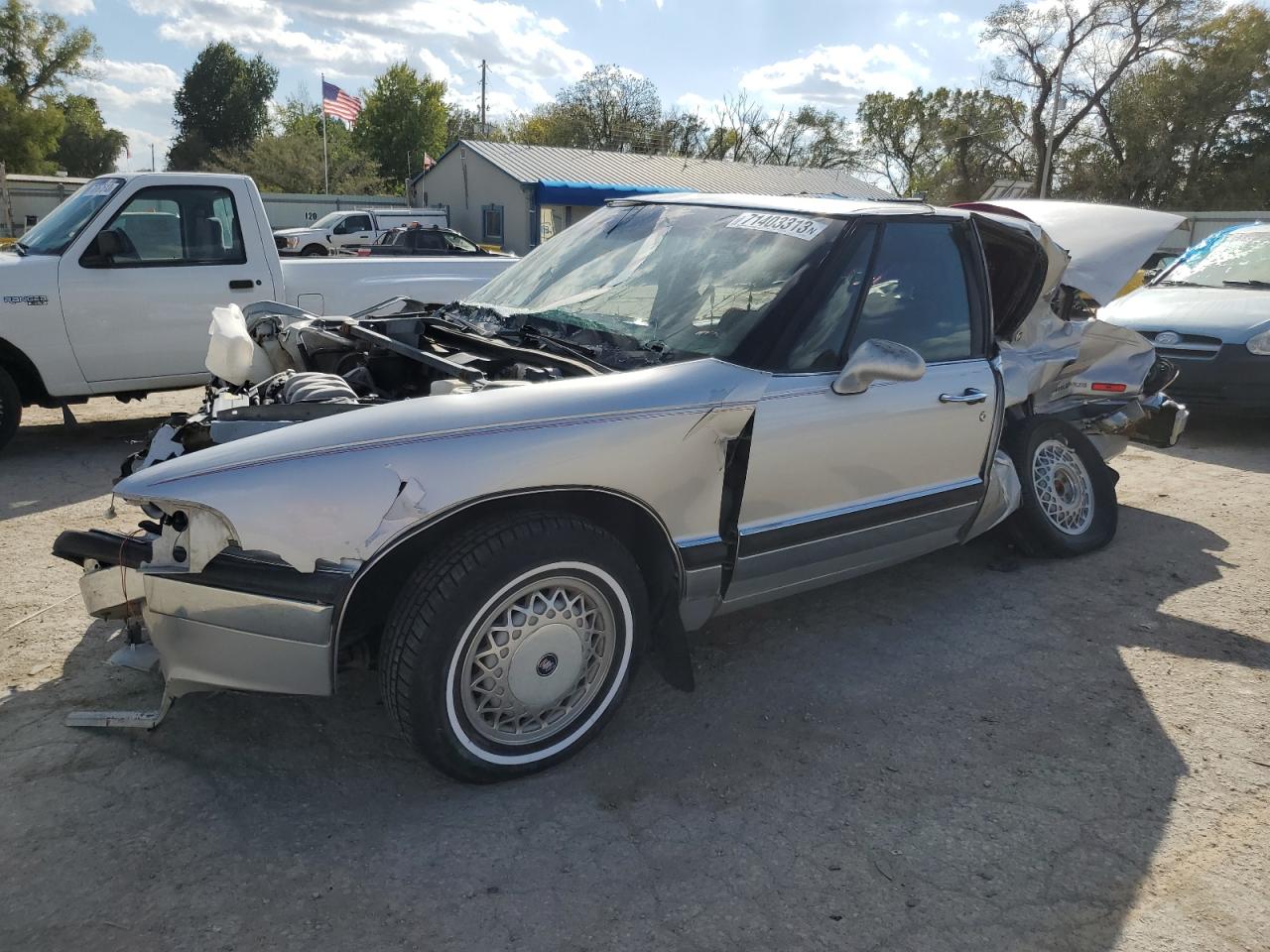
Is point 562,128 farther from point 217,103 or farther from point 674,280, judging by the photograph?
point 674,280

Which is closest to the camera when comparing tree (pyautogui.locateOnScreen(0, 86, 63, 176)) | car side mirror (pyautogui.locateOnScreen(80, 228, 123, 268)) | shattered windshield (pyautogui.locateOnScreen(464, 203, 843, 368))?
shattered windshield (pyautogui.locateOnScreen(464, 203, 843, 368))

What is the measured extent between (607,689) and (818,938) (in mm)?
1012

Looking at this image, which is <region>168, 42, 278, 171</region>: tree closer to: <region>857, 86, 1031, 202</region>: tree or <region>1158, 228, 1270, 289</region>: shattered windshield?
<region>857, 86, 1031, 202</region>: tree

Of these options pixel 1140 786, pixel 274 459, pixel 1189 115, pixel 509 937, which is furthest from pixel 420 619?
pixel 1189 115

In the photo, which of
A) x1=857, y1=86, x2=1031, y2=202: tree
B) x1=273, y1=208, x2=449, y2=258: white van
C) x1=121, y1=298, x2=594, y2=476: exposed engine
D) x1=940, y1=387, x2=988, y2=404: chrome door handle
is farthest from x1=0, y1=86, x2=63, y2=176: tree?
x1=940, y1=387, x2=988, y2=404: chrome door handle

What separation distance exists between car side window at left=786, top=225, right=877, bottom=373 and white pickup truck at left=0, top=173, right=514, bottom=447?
4.13m

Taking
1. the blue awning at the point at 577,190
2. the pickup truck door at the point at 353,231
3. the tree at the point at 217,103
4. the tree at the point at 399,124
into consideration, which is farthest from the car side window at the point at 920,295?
the tree at the point at 217,103

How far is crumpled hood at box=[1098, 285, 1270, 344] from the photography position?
7789 mm

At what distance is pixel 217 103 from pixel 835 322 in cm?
7449

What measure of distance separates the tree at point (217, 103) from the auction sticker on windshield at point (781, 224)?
232 ft

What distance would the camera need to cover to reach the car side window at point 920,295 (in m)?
3.53

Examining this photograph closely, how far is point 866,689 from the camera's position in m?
3.52

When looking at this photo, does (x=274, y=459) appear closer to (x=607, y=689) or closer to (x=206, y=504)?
(x=206, y=504)

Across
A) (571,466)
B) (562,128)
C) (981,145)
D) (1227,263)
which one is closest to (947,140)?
(981,145)
